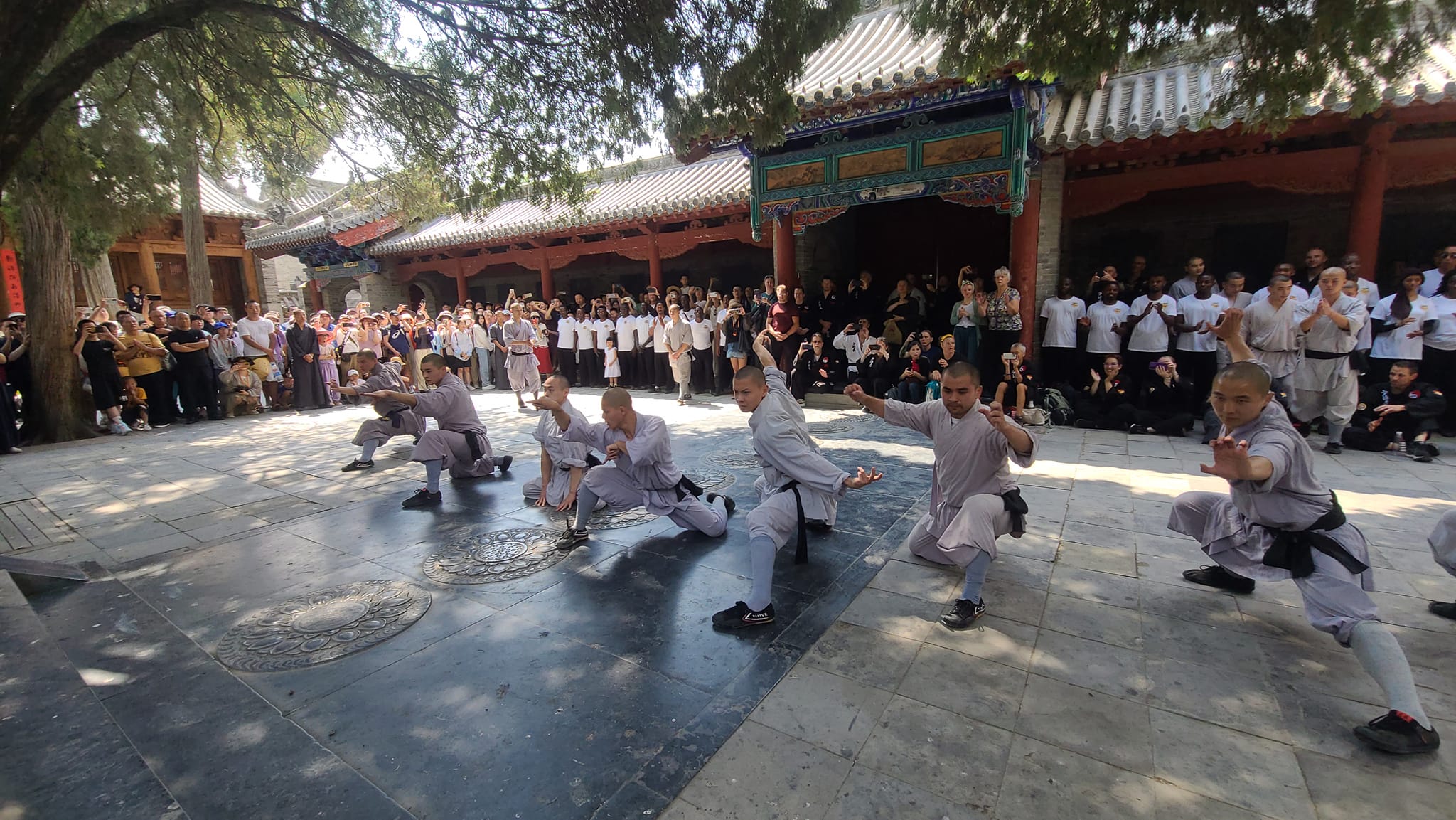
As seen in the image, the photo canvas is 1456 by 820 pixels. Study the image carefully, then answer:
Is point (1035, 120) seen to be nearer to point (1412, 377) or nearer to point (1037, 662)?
point (1412, 377)

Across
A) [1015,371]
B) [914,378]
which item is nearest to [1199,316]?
[1015,371]

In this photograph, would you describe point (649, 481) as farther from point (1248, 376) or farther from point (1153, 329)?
point (1153, 329)

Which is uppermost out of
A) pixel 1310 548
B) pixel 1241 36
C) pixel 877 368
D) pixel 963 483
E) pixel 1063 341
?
pixel 1241 36

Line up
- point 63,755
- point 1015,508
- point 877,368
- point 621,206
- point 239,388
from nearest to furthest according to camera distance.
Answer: point 63,755 < point 1015,508 < point 877,368 < point 239,388 < point 621,206

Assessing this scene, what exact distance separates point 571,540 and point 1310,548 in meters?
4.13

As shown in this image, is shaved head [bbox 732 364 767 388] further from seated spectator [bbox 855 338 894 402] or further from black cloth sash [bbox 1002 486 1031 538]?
seated spectator [bbox 855 338 894 402]

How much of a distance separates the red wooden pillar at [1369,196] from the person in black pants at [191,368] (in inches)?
674

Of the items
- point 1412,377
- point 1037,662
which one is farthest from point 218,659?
point 1412,377

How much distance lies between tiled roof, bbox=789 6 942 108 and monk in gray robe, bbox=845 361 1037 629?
3371mm

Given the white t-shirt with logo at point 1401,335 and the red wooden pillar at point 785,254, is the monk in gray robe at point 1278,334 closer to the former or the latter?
the white t-shirt with logo at point 1401,335

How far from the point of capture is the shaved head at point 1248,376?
2.99 m

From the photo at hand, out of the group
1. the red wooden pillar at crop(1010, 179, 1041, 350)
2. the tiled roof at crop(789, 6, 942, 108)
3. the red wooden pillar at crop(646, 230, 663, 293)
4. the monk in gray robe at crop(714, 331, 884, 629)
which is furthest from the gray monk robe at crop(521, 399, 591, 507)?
the red wooden pillar at crop(646, 230, 663, 293)

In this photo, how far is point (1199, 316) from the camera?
8.23m

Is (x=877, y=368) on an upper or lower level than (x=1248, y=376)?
lower
